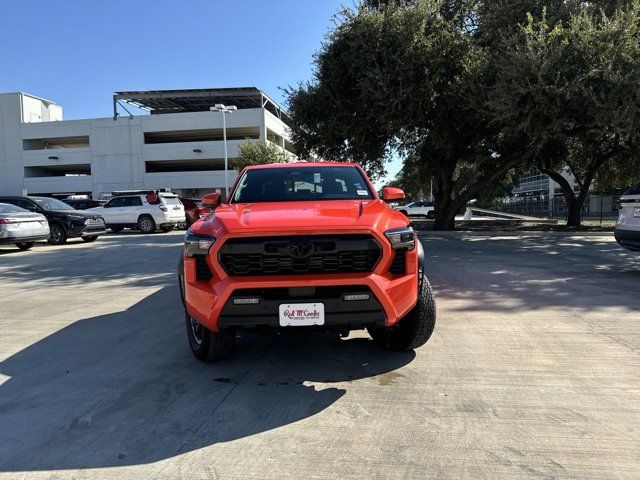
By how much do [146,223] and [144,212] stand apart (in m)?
0.50

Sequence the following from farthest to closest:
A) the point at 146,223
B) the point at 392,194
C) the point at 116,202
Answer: the point at 116,202
the point at 146,223
the point at 392,194

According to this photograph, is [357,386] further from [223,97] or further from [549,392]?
[223,97]

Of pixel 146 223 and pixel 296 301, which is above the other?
pixel 296 301

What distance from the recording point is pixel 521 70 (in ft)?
44.8

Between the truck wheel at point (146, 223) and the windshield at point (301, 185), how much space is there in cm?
1742

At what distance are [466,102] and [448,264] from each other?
7668 mm

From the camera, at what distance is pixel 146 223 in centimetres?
2192

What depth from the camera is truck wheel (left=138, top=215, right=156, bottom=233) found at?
21828 mm

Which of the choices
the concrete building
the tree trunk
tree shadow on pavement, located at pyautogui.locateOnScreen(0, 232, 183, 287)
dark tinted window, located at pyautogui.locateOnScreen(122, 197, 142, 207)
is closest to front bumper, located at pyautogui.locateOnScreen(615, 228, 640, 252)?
tree shadow on pavement, located at pyautogui.locateOnScreen(0, 232, 183, 287)

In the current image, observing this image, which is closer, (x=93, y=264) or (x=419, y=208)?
(x=93, y=264)

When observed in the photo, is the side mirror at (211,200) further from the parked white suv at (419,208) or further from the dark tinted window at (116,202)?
the parked white suv at (419,208)

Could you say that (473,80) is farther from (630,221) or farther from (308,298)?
(308,298)

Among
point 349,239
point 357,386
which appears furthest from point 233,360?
point 349,239

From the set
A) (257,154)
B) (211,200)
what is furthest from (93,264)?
(257,154)
